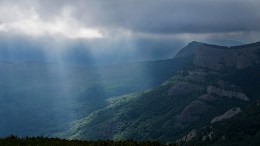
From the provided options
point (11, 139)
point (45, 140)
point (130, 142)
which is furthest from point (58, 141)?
point (130, 142)

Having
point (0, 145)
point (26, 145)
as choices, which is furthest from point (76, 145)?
point (0, 145)

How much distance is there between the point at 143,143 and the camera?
126ft

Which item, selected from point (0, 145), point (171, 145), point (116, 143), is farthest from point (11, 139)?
point (171, 145)

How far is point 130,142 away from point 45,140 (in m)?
8.78

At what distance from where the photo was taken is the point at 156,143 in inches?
1540

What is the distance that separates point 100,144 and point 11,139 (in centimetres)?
923

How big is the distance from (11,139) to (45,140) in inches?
133

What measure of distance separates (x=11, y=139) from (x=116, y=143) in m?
10.7

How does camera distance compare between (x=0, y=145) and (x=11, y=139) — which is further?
(x=11, y=139)

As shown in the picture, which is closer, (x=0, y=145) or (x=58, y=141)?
(x=0, y=145)

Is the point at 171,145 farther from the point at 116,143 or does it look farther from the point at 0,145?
the point at 0,145

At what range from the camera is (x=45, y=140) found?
132ft

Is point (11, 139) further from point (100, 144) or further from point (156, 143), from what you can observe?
point (156, 143)

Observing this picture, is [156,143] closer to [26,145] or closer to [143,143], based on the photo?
[143,143]
